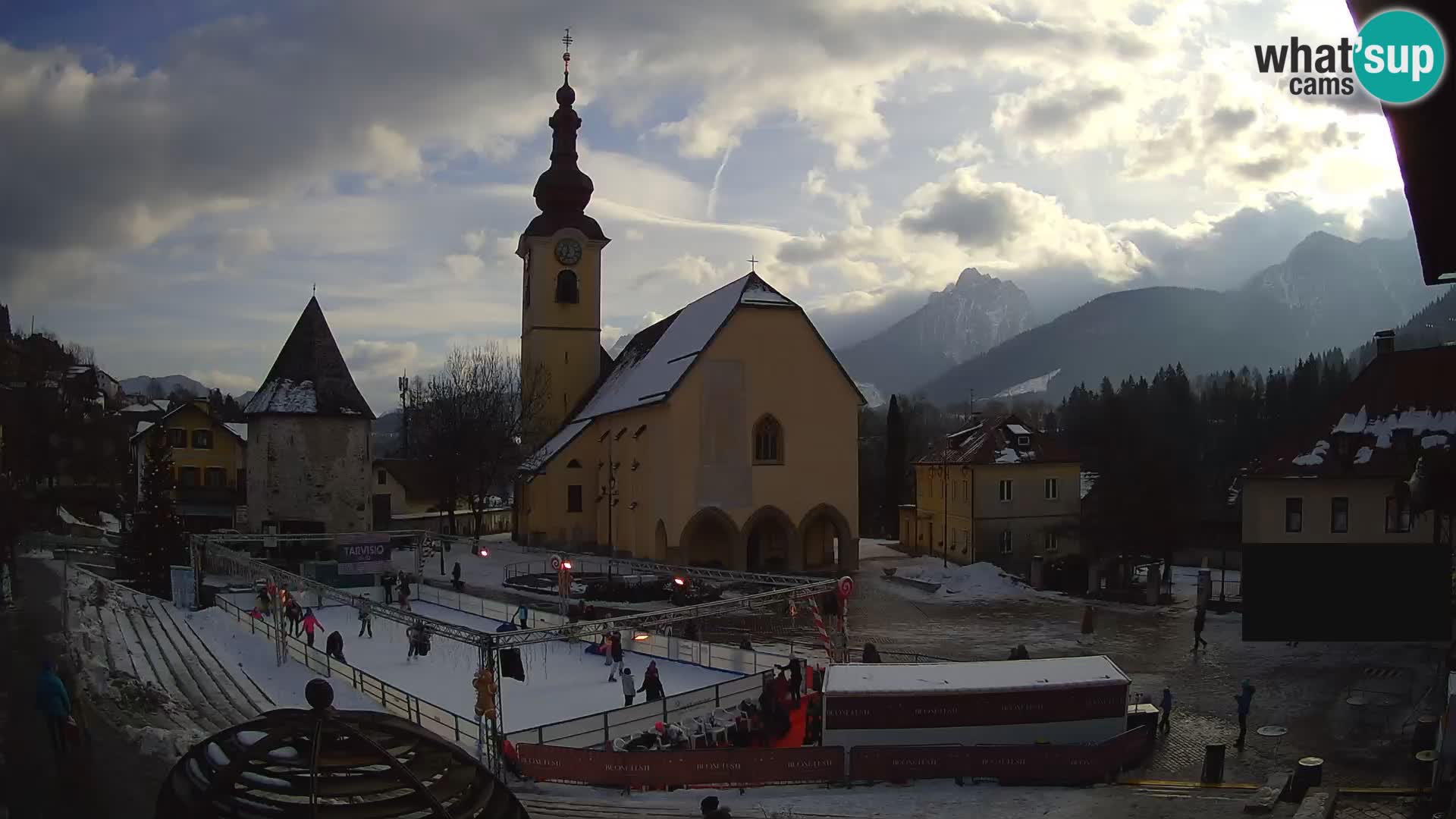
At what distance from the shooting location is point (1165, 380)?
102 metres

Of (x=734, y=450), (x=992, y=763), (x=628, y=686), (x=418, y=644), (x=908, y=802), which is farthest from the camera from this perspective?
(x=734, y=450)

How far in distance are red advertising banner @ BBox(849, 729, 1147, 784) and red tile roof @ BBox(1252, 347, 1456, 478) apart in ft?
50.6

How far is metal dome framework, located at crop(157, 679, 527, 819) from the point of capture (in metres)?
3.09

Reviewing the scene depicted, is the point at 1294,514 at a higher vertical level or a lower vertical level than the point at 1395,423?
lower

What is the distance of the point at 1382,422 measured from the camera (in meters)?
27.7

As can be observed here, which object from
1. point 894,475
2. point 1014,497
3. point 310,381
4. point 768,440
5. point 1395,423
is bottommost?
point 1014,497

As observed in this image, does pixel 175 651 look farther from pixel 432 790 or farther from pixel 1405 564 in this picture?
pixel 1405 564

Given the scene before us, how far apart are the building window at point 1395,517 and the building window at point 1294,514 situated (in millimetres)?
1939

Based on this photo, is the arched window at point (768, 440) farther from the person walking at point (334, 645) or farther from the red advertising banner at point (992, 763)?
the red advertising banner at point (992, 763)

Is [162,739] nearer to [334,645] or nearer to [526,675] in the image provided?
[334,645]

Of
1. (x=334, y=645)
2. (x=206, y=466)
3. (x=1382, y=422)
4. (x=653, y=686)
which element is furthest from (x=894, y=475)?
(x=653, y=686)

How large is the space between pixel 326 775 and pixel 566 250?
55779 mm

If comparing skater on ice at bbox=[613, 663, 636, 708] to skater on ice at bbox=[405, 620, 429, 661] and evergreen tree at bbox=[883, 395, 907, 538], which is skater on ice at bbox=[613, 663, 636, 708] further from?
evergreen tree at bbox=[883, 395, 907, 538]

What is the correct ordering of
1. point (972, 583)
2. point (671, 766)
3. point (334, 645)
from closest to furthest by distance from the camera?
point (671, 766) < point (334, 645) < point (972, 583)
